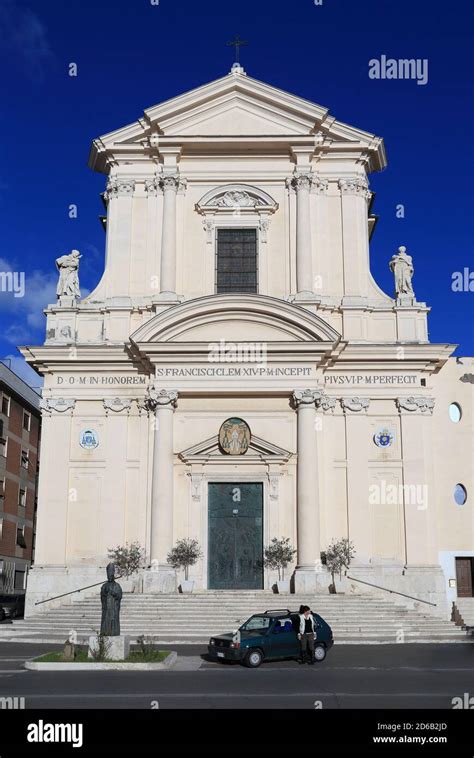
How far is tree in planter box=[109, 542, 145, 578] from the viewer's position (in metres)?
28.0

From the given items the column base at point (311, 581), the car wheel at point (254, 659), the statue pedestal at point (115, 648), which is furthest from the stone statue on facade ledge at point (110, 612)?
the column base at point (311, 581)

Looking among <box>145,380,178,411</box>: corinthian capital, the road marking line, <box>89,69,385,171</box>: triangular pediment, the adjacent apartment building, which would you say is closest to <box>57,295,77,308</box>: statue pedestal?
<box>145,380,178,411</box>: corinthian capital

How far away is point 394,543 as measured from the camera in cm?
2969

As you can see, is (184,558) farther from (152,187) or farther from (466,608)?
(152,187)

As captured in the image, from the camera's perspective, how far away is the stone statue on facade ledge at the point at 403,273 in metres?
32.2

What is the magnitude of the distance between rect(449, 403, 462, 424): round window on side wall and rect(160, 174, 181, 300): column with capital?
11.4 meters

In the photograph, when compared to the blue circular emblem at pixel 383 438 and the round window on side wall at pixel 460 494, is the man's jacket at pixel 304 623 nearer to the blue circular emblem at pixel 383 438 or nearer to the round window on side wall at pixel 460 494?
the blue circular emblem at pixel 383 438

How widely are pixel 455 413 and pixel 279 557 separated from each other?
9083 mm

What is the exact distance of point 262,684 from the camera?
14.2 m

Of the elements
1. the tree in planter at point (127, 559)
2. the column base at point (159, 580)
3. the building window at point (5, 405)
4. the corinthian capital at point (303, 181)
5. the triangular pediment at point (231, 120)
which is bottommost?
the column base at point (159, 580)

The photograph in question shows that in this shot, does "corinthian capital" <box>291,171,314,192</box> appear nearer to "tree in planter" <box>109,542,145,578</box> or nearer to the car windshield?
"tree in planter" <box>109,542,145,578</box>

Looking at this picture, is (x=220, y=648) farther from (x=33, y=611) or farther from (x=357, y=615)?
(x=33, y=611)
